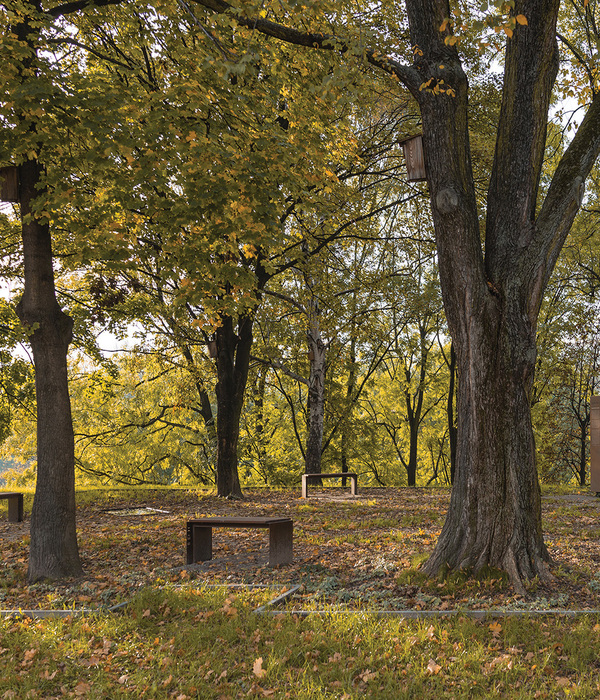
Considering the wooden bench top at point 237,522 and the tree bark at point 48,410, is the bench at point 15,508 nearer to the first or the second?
the tree bark at point 48,410

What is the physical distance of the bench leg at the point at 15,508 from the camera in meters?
11.4

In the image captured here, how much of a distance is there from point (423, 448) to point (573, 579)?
101 ft

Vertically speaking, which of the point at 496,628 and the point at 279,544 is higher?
the point at 279,544

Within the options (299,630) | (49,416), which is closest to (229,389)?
(49,416)

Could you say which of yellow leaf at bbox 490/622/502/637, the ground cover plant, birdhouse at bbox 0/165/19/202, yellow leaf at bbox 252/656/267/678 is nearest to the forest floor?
the ground cover plant

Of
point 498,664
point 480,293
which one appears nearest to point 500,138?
point 480,293

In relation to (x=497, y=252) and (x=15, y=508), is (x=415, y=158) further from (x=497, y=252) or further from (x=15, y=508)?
(x=15, y=508)

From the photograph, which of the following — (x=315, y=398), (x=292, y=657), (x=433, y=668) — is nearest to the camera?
(x=433, y=668)

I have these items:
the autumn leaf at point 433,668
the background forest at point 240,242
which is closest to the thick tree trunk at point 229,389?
the background forest at point 240,242

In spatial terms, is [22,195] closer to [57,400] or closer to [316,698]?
[57,400]

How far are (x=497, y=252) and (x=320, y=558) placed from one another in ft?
13.1

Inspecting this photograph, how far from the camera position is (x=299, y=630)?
186 inches

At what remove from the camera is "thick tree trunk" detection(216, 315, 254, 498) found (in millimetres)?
14227

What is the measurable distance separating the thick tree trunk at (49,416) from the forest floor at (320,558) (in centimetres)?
45
